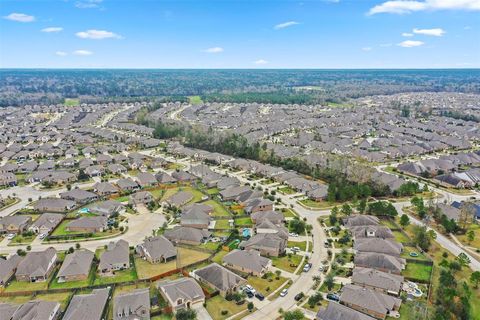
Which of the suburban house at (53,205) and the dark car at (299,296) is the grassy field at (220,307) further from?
the suburban house at (53,205)

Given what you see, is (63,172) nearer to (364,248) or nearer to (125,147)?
(125,147)

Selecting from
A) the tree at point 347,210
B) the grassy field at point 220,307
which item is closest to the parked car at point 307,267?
the grassy field at point 220,307

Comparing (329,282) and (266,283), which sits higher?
(329,282)

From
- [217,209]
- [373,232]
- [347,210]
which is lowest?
[217,209]

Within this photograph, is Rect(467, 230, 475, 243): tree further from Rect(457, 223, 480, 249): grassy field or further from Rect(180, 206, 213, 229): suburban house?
Rect(180, 206, 213, 229): suburban house

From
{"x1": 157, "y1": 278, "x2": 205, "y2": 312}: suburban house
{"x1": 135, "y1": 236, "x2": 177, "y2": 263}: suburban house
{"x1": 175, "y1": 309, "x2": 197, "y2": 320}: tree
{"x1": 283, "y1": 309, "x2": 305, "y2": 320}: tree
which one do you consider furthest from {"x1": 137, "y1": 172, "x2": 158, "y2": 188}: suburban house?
{"x1": 283, "y1": 309, "x2": 305, "y2": 320}: tree

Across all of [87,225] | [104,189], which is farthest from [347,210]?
[104,189]

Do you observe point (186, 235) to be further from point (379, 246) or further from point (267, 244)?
point (379, 246)
